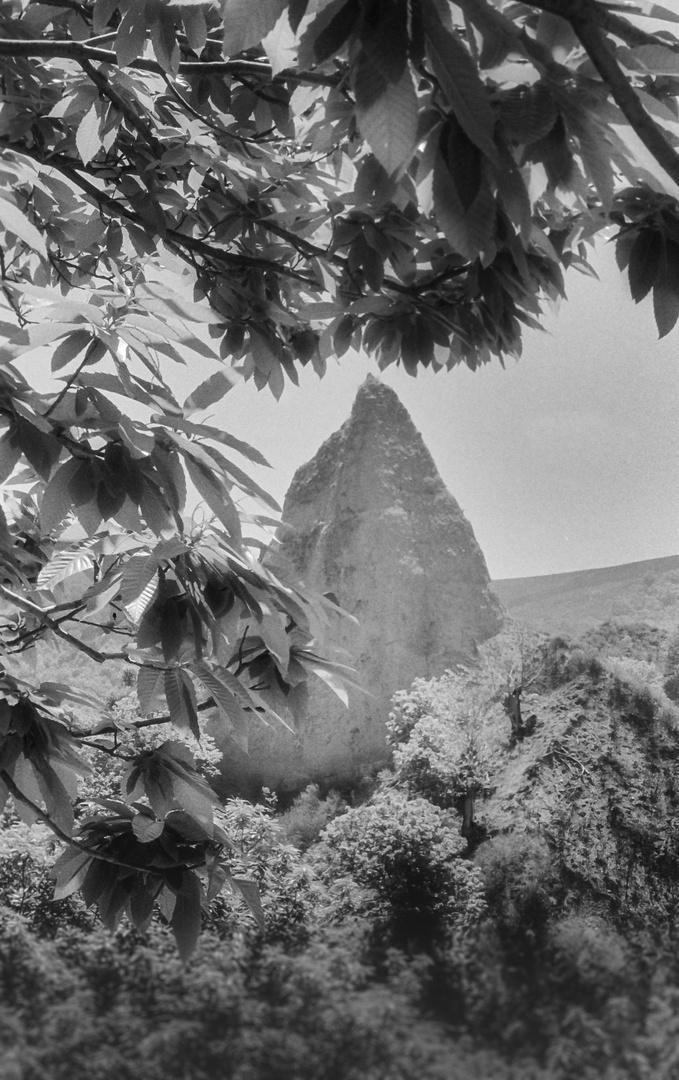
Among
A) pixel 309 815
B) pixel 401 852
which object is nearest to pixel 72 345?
pixel 401 852

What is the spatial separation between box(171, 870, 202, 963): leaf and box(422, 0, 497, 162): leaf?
1.00 ft

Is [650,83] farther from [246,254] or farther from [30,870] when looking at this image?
[30,870]

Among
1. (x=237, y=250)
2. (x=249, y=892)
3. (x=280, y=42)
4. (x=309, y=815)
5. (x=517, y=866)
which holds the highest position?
(x=237, y=250)

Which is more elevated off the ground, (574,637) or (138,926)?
(138,926)

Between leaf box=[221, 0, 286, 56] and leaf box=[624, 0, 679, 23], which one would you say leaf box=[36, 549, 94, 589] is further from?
leaf box=[624, 0, 679, 23]

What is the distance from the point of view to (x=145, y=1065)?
0.52 feet

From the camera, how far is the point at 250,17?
30 cm

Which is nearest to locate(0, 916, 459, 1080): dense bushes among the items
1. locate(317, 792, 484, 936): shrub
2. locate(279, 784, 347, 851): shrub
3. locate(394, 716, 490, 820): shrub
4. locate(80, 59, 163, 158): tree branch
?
locate(80, 59, 163, 158): tree branch

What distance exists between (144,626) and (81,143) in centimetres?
43

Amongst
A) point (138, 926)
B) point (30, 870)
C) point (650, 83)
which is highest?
point (650, 83)

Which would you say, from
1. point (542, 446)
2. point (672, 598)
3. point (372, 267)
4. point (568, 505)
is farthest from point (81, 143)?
point (672, 598)

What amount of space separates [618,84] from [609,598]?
7.40 meters

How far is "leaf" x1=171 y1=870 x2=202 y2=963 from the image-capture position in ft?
0.97

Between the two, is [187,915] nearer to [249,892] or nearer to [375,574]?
[249,892]
